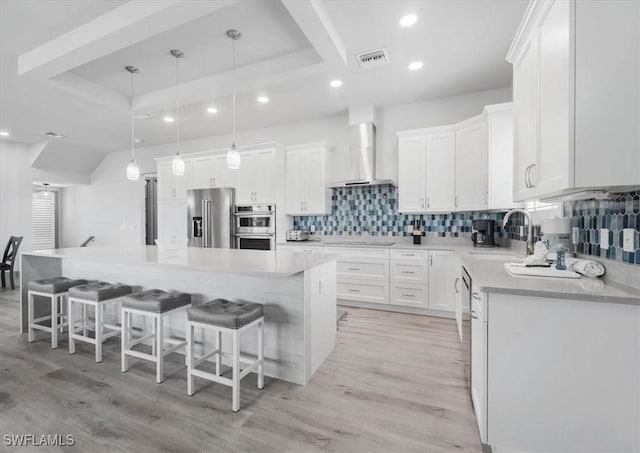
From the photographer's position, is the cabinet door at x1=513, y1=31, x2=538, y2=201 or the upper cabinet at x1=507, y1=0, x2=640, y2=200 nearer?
the upper cabinet at x1=507, y1=0, x2=640, y2=200

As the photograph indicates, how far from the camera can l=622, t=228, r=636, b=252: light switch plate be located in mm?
1348

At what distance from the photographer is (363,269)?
12.7 feet

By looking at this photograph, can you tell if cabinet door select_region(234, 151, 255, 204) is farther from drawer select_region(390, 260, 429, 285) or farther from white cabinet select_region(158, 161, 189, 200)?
drawer select_region(390, 260, 429, 285)

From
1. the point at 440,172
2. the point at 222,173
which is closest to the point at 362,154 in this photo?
the point at 440,172

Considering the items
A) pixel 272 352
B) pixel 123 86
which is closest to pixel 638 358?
pixel 272 352

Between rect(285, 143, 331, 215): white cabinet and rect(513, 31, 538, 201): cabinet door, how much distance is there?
2672 millimetres

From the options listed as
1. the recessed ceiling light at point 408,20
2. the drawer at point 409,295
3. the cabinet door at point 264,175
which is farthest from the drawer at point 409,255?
the recessed ceiling light at point 408,20

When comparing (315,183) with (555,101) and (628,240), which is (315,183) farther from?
(628,240)

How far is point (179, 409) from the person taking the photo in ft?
5.96

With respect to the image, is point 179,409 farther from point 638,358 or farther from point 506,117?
point 506,117

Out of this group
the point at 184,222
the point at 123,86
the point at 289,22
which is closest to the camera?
the point at 289,22

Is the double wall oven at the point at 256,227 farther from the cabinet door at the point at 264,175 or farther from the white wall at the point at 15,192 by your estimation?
the white wall at the point at 15,192

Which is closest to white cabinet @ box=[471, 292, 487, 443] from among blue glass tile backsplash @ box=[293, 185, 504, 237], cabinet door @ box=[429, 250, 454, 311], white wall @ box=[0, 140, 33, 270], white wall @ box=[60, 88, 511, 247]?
cabinet door @ box=[429, 250, 454, 311]

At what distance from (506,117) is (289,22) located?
2320mm
